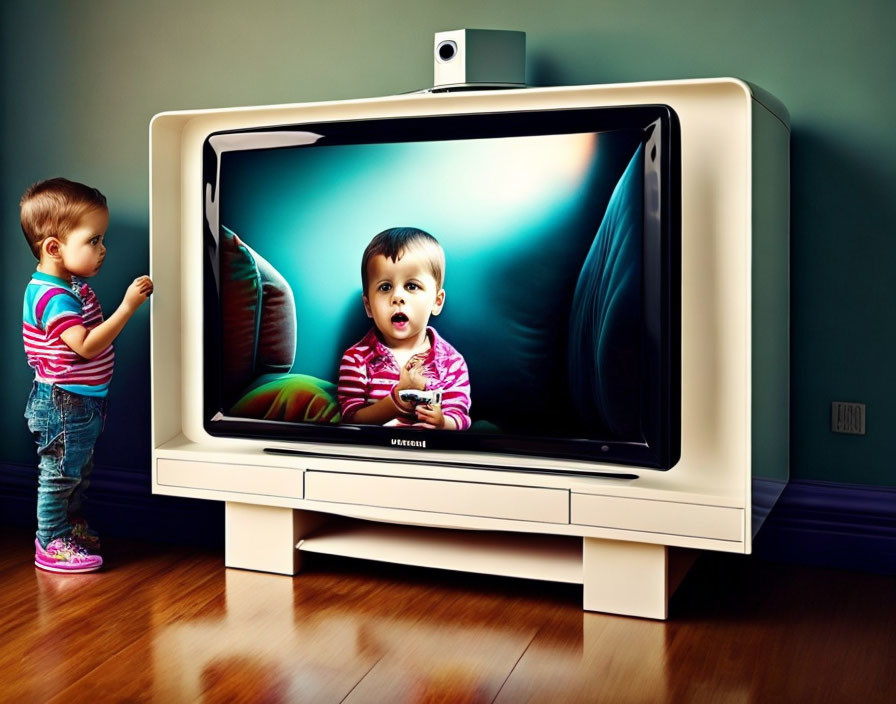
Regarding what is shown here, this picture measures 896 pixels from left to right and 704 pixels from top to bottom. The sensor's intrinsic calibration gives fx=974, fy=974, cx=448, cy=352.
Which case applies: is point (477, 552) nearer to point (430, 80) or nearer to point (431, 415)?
point (431, 415)

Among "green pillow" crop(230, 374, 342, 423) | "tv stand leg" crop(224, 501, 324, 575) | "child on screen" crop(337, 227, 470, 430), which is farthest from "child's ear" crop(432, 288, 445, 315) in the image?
"tv stand leg" crop(224, 501, 324, 575)

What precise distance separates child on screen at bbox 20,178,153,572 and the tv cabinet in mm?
163

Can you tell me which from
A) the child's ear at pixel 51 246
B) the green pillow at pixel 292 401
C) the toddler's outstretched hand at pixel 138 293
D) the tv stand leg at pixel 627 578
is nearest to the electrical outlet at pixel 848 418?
the tv stand leg at pixel 627 578

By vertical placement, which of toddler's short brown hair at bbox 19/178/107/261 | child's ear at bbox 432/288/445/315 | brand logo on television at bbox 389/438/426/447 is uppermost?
toddler's short brown hair at bbox 19/178/107/261

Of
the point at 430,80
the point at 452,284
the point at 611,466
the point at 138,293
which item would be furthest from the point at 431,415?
the point at 430,80

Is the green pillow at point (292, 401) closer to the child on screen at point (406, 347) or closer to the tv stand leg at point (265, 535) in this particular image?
the child on screen at point (406, 347)

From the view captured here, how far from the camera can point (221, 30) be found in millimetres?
2895

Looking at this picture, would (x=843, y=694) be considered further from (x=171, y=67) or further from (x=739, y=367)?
(x=171, y=67)

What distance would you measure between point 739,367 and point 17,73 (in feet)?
7.94

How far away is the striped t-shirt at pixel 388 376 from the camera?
2.33 meters

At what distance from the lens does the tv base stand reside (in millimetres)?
2162

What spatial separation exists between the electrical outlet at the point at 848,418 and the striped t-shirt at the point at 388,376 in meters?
0.94

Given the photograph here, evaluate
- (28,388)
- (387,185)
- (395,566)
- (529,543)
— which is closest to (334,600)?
(395,566)

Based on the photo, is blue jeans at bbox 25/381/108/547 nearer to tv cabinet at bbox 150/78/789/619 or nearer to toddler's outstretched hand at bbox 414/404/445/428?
tv cabinet at bbox 150/78/789/619
